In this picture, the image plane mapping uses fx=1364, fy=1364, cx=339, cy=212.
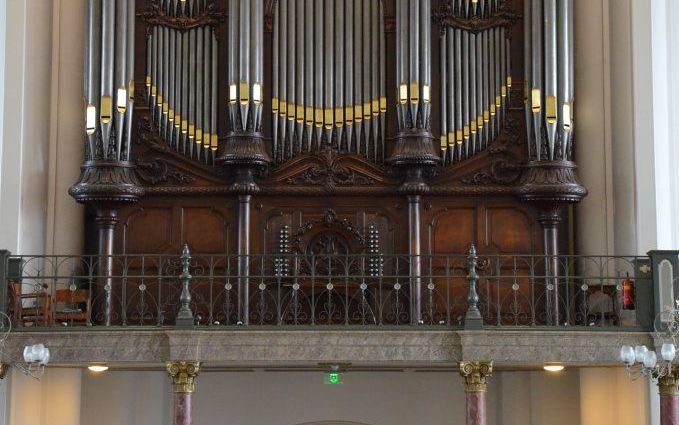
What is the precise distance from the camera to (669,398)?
60.1ft

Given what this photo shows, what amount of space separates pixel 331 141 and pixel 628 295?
5114mm

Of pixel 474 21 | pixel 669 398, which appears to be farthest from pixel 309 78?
pixel 669 398

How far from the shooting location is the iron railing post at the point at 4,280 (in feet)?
61.3

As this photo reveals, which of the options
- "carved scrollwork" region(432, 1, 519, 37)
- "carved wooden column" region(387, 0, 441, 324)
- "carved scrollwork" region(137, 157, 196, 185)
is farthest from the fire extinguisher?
"carved scrollwork" region(137, 157, 196, 185)

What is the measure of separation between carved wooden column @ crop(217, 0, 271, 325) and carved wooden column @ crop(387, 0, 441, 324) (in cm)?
209

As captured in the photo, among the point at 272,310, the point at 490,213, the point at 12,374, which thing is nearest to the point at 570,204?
the point at 490,213

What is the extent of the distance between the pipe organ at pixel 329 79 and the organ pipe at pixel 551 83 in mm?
2297

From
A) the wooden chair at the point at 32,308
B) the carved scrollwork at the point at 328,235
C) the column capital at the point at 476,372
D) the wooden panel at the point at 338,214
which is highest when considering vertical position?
the wooden panel at the point at 338,214

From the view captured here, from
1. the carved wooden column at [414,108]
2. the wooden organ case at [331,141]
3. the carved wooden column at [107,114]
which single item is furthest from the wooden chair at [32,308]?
the carved wooden column at [414,108]

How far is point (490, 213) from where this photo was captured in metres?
21.3

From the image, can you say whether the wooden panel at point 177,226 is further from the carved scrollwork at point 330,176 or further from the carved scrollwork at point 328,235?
the carved scrollwork at point 330,176

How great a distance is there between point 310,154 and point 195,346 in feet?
13.6

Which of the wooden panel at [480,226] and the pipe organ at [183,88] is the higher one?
the pipe organ at [183,88]

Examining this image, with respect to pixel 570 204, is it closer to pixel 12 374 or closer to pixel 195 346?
pixel 195 346
